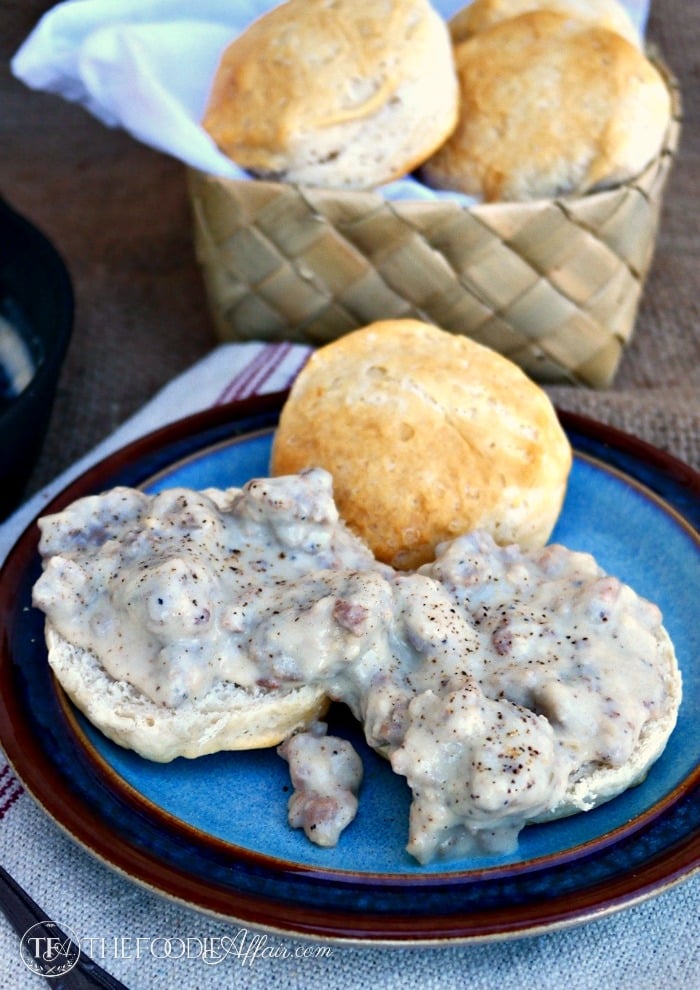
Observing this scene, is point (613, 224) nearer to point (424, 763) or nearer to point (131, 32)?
point (131, 32)

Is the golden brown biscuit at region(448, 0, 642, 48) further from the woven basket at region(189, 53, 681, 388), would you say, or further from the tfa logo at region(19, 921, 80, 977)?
the tfa logo at region(19, 921, 80, 977)

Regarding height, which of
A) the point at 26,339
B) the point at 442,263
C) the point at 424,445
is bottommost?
the point at 442,263

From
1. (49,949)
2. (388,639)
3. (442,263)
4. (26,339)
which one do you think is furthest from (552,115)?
(49,949)

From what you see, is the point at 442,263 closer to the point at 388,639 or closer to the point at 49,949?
the point at 388,639

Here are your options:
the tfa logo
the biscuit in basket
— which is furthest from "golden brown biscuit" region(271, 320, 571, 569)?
the tfa logo

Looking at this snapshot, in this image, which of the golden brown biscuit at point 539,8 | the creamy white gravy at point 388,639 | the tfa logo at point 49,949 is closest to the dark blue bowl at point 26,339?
the creamy white gravy at point 388,639

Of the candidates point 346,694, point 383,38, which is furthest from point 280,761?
point 383,38
